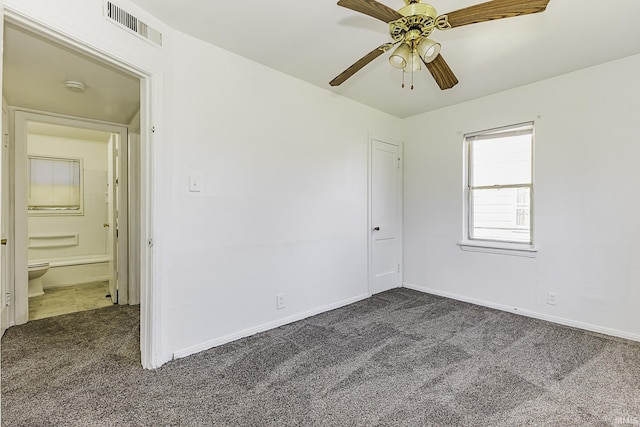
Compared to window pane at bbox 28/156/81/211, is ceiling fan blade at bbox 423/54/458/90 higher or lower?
higher

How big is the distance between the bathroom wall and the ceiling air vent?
354cm

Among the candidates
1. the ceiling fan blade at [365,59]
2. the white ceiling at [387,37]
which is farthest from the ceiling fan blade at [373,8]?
the white ceiling at [387,37]

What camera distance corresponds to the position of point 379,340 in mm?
2670

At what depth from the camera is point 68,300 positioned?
3922mm

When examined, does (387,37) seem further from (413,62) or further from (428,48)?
(428,48)

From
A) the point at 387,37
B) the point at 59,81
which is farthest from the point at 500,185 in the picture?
the point at 59,81

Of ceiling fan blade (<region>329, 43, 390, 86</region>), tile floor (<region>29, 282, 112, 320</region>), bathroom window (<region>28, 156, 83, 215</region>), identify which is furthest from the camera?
bathroom window (<region>28, 156, 83, 215</region>)

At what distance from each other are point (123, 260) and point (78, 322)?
836 millimetres

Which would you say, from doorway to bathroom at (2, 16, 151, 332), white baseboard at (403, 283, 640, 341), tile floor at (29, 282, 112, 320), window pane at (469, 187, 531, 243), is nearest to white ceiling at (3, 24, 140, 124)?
→ doorway to bathroom at (2, 16, 151, 332)

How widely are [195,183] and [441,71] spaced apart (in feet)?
6.54

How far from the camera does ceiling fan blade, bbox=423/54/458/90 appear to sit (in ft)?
6.72

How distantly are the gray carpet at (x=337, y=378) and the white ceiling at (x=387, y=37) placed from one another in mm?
2437

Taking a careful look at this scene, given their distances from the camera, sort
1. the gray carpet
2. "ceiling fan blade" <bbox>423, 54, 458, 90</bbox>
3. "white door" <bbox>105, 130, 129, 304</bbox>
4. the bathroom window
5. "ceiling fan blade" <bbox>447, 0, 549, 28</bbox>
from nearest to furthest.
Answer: "ceiling fan blade" <bbox>447, 0, 549, 28</bbox> < the gray carpet < "ceiling fan blade" <bbox>423, 54, 458, 90</bbox> < "white door" <bbox>105, 130, 129, 304</bbox> < the bathroom window

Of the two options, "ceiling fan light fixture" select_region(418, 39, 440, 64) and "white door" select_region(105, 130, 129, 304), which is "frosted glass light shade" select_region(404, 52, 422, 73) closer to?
"ceiling fan light fixture" select_region(418, 39, 440, 64)
